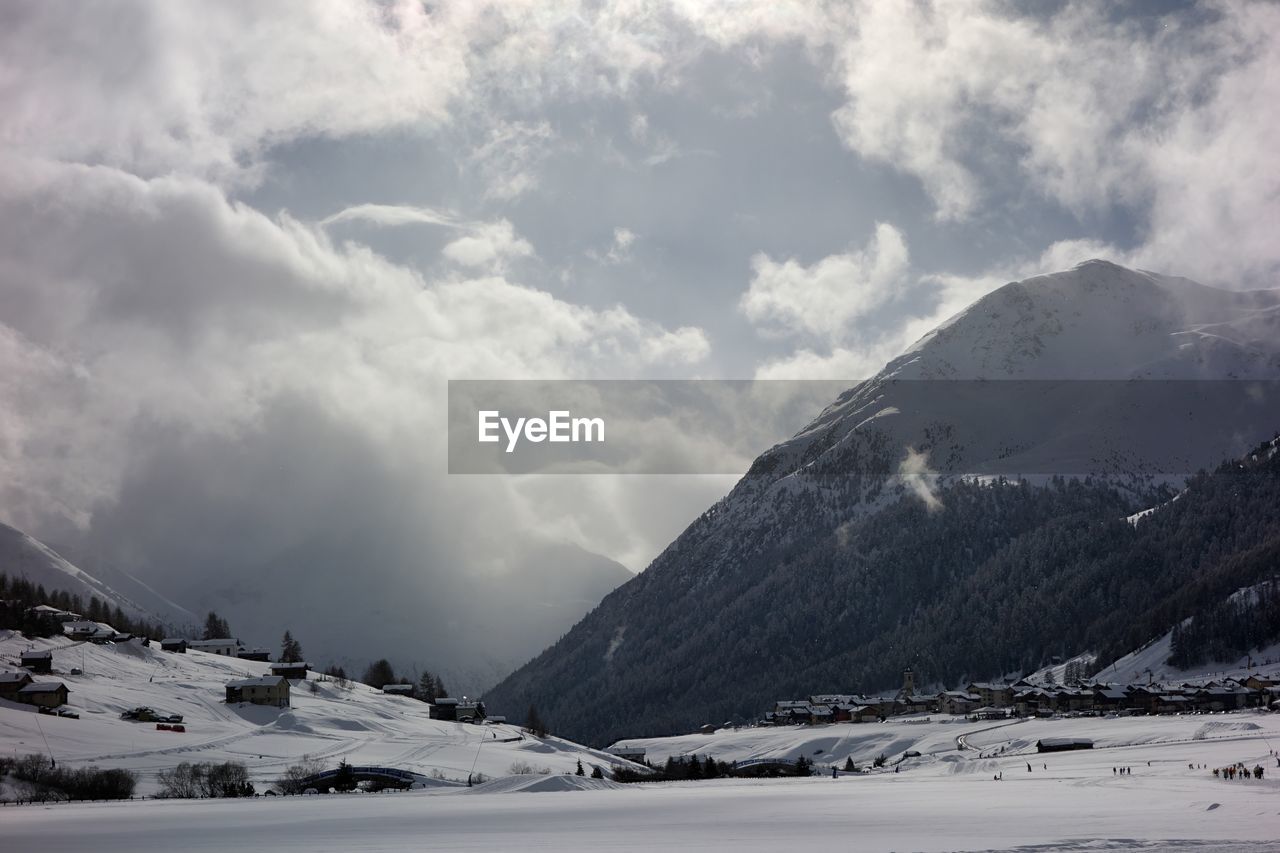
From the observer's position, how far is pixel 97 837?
178 feet

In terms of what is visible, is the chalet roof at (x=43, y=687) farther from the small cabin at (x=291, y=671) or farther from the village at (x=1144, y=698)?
the village at (x=1144, y=698)

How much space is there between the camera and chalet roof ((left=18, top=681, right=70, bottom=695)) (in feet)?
399

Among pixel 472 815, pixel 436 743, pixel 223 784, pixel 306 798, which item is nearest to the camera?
pixel 472 815

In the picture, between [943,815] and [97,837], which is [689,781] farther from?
[97,837]

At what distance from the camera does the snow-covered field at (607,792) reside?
48969 millimetres

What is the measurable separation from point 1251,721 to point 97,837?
355ft

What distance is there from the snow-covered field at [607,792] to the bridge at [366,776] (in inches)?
162

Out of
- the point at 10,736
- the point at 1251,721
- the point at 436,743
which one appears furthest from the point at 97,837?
the point at 1251,721

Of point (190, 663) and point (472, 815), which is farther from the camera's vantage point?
point (190, 663)

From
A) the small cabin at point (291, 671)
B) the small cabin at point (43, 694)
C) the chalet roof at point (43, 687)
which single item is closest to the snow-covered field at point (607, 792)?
the small cabin at point (43, 694)

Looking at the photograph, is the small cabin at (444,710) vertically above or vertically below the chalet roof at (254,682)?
below

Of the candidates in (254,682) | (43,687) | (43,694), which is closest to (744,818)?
(43,694)

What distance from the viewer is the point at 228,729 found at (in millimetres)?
129875

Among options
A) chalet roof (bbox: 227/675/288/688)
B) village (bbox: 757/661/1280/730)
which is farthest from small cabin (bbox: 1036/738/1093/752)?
chalet roof (bbox: 227/675/288/688)
